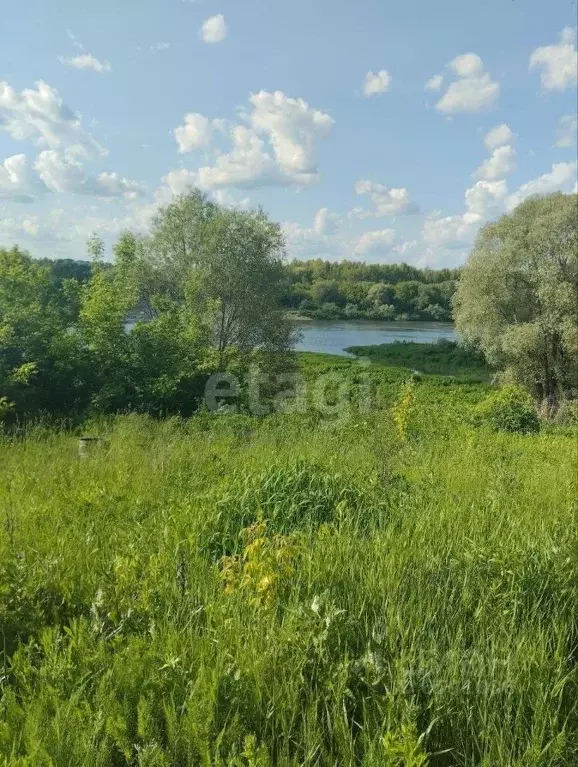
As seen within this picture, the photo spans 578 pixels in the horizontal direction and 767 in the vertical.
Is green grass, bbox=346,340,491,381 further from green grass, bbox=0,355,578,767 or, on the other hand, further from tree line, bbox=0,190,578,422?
green grass, bbox=0,355,578,767

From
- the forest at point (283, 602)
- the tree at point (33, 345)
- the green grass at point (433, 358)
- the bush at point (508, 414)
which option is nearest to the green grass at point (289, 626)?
the forest at point (283, 602)

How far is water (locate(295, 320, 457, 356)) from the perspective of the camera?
4791 cm

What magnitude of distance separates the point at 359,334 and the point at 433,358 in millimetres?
23257

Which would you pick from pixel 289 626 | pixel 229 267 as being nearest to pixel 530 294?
pixel 229 267

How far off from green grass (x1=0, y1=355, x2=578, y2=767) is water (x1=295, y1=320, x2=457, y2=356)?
34345mm

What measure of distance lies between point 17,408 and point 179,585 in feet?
28.1

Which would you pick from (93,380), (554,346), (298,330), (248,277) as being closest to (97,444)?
(93,380)

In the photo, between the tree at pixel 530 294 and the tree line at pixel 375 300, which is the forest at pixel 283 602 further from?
the tree line at pixel 375 300

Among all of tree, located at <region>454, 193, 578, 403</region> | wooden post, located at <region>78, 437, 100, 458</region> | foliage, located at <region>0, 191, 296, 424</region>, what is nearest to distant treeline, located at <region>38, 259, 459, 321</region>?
tree, located at <region>454, 193, 578, 403</region>

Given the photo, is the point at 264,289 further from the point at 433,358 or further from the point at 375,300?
the point at 375,300

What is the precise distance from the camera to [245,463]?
5500 millimetres

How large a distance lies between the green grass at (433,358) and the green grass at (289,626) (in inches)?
1133

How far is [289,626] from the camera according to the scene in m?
2.24

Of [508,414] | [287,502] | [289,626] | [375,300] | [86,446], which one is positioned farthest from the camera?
[375,300]
